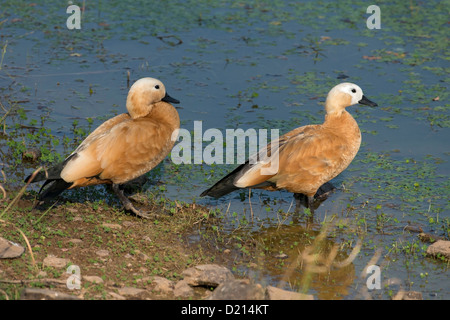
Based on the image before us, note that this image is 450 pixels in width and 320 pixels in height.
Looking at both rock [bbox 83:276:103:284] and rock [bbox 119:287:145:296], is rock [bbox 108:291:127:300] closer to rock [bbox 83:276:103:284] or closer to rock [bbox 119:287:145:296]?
rock [bbox 119:287:145:296]

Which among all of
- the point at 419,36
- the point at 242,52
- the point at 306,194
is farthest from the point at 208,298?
the point at 419,36

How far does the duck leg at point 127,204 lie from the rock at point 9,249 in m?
1.34

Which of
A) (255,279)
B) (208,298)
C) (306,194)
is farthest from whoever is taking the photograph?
(306,194)

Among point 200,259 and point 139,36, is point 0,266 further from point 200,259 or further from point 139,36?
point 139,36

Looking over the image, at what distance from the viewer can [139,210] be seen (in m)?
6.78

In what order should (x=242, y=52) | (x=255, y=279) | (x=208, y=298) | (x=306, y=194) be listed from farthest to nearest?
1. (x=242, y=52)
2. (x=306, y=194)
3. (x=255, y=279)
4. (x=208, y=298)

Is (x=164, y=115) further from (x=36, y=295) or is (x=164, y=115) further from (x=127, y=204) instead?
(x=36, y=295)

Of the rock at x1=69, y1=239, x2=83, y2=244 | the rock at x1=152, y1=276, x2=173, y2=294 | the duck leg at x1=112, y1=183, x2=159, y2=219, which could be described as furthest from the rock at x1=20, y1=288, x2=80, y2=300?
the duck leg at x1=112, y1=183, x2=159, y2=219

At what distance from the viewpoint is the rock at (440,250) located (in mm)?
6090

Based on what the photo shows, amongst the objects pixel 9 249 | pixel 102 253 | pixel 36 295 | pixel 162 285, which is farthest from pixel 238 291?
pixel 9 249

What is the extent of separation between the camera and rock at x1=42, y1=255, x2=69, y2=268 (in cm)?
548

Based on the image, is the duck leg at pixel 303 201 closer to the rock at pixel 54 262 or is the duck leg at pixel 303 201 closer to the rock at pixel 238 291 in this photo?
the rock at pixel 238 291

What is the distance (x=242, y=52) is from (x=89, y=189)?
4330 mm
